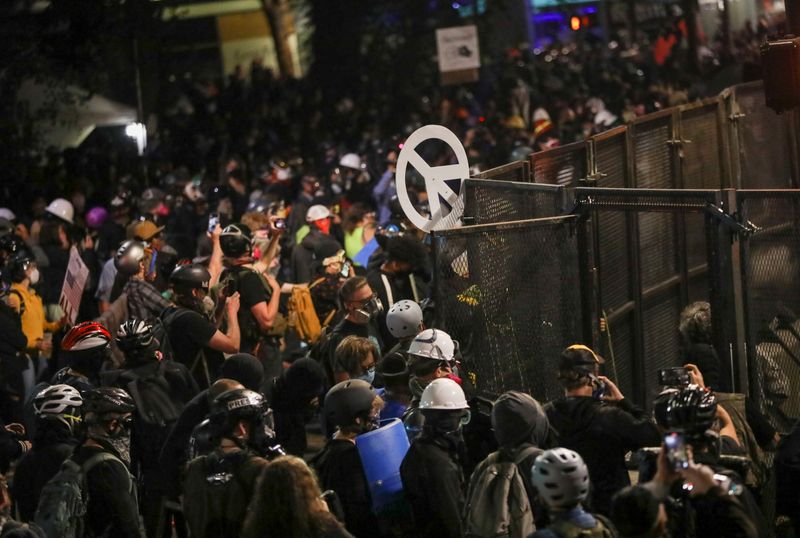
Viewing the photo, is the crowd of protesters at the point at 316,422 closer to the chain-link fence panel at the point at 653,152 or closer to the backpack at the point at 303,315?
the backpack at the point at 303,315

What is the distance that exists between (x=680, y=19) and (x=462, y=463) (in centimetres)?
2725

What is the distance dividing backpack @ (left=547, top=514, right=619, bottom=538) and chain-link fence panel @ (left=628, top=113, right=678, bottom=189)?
649 cm

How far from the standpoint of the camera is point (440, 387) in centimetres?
656

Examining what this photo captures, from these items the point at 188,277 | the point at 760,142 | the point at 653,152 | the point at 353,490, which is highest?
the point at 653,152

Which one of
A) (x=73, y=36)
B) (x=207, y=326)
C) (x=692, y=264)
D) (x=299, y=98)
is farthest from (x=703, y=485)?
(x=299, y=98)

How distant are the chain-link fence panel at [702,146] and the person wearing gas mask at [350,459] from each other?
648 centimetres

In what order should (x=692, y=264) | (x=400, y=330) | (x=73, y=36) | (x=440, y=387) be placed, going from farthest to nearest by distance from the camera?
1. (x=73, y=36)
2. (x=692, y=264)
3. (x=400, y=330)
4. (x=440, y=387)

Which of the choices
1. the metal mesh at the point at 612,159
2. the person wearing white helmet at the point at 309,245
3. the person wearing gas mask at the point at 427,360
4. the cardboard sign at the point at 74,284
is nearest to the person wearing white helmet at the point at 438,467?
the person wearing gas mask at the point at 427,360

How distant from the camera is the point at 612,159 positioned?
11352 millimetres

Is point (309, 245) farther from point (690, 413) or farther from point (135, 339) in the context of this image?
point (690, 413)

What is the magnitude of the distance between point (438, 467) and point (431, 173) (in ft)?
12.2

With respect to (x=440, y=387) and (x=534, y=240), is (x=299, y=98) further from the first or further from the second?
(x=440, y=387)

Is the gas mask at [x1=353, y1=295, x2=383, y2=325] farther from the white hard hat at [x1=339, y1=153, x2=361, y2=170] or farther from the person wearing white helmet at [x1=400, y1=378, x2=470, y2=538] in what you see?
the white hard hat at [x1=339, y1=153, x2=361, y2=170]

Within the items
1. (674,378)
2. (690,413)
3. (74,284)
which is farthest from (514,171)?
(690,413)
